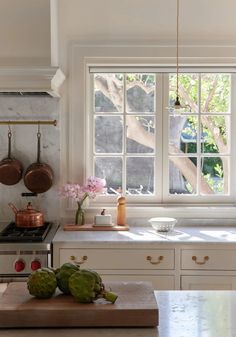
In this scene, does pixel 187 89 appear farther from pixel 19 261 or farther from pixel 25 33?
pixel 19 261

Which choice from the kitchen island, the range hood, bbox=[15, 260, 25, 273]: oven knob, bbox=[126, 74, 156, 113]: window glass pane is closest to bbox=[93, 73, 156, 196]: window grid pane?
bbox=[126, 74, 156, 113]: window glass pane

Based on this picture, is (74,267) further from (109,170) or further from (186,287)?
(109,170)

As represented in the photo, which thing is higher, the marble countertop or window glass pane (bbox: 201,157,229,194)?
window glass pane (bbox: 201,157,229,194)

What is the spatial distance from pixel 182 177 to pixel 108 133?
62cm

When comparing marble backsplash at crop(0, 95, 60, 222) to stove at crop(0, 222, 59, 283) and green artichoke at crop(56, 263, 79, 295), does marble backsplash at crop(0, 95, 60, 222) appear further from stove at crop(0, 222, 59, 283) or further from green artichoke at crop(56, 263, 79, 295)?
green artichoke at crop(56, 263, 79, 295)

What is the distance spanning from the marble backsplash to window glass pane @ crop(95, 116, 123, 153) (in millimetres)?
314

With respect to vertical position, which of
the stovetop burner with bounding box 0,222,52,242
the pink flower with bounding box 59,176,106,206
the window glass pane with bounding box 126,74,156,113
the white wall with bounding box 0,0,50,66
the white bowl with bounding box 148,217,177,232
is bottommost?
the stovetop burner with bounding box 0,222,52,242

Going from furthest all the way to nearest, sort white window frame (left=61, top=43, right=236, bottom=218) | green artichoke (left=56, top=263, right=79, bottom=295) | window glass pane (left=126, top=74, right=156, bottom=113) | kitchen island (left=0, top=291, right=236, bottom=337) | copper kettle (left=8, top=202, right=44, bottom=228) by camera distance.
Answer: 1. window glass pane (left=126, top=74, right=156, bottom=113)
2. white window frame (left=61, top=43, right=236, bottom=218)
3. copper kettle (left=8, top=202, right=44, bottom=228)
4. green artichoke (left=56, top=263, right=79, bottom=295)
5. kitchen island (left=0, top=291, right=236, bottom=337)

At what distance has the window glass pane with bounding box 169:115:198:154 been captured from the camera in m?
3.81

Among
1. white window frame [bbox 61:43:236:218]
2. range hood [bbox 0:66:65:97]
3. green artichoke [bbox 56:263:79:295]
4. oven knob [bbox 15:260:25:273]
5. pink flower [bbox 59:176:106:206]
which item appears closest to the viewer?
green artichoke [bbox 56:263:79:295]

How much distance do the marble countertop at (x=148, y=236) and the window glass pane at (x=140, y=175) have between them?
34 centimetres

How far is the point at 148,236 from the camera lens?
3293 mm

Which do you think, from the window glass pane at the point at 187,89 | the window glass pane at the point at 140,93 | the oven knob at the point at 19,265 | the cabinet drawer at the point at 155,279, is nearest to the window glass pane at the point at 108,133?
the window glass pane at the point at 140,93

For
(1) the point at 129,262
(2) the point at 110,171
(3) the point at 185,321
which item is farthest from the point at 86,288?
(2) the point at 110,171
